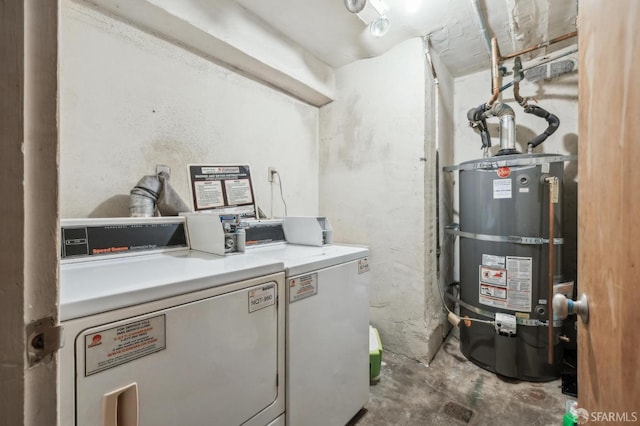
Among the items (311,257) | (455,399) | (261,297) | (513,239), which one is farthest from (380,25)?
(455,399)

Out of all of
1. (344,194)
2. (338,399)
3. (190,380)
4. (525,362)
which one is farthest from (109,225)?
(525,362)

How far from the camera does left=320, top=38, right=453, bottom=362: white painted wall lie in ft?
6.45

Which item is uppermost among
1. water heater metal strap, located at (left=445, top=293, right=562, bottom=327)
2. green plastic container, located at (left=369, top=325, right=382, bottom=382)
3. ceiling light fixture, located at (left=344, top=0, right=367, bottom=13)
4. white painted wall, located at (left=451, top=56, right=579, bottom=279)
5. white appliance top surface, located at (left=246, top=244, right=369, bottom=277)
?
ceiling light fixture, located at (left=344, top=0, right=367, bottom=13)

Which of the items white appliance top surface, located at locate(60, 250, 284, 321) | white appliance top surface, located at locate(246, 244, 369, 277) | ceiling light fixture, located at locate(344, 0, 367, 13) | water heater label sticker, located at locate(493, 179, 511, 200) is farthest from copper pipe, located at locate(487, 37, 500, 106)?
white appliance top surface, located at locate(60, 250, 284, 321)

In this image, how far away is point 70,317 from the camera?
56 centimetres

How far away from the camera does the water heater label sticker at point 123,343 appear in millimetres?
592

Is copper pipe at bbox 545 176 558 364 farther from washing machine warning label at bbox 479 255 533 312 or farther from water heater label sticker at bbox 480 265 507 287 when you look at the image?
water heater label sticker at bbox 480 265 507 287

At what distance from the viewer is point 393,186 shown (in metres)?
2.09

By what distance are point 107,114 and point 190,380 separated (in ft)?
4.35

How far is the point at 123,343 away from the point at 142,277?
0.63 ft

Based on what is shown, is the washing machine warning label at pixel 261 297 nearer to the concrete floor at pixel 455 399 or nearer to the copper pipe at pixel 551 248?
the concrete floor at pixel 455 399

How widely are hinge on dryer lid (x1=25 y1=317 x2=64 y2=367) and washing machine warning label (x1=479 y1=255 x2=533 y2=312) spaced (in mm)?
2082

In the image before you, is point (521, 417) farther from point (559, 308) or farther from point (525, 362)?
point (559, 308)

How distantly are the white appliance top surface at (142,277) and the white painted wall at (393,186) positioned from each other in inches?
51.4
